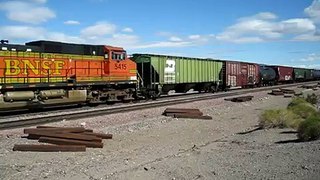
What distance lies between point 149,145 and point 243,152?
3.02 m

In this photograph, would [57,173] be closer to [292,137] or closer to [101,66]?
[292,137]

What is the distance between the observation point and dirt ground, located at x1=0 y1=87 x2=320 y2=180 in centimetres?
740

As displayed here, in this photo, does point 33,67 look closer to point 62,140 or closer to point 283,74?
point 62,140

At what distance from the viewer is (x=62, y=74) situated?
21.4 metres

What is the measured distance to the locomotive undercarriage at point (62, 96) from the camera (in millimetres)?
18344

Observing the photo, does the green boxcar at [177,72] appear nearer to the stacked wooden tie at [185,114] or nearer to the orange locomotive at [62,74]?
the orange locomotive at [62,74]

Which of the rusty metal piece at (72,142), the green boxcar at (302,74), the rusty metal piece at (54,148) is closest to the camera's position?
the rusty metal piece at (54,148)

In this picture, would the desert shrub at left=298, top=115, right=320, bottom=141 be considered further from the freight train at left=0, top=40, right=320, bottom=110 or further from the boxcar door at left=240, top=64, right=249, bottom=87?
the boxcar door at left=240, top=64, right=249, bottom=87

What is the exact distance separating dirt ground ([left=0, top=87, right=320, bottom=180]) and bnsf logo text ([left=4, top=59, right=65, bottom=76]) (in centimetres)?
593

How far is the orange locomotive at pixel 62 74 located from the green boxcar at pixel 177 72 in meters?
2.94

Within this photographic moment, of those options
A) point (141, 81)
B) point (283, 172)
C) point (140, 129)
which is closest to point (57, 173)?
point (283, 172)

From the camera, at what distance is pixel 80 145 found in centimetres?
1038

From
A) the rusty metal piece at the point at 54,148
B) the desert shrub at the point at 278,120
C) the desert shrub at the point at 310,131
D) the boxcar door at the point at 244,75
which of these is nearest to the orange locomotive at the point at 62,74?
the rusty metal piece at the point at 54,148

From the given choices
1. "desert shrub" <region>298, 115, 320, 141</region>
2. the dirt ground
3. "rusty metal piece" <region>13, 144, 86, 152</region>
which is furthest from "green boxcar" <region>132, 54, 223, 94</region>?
"rusty metal piece" <region>13, 144, 86, 152</region>
